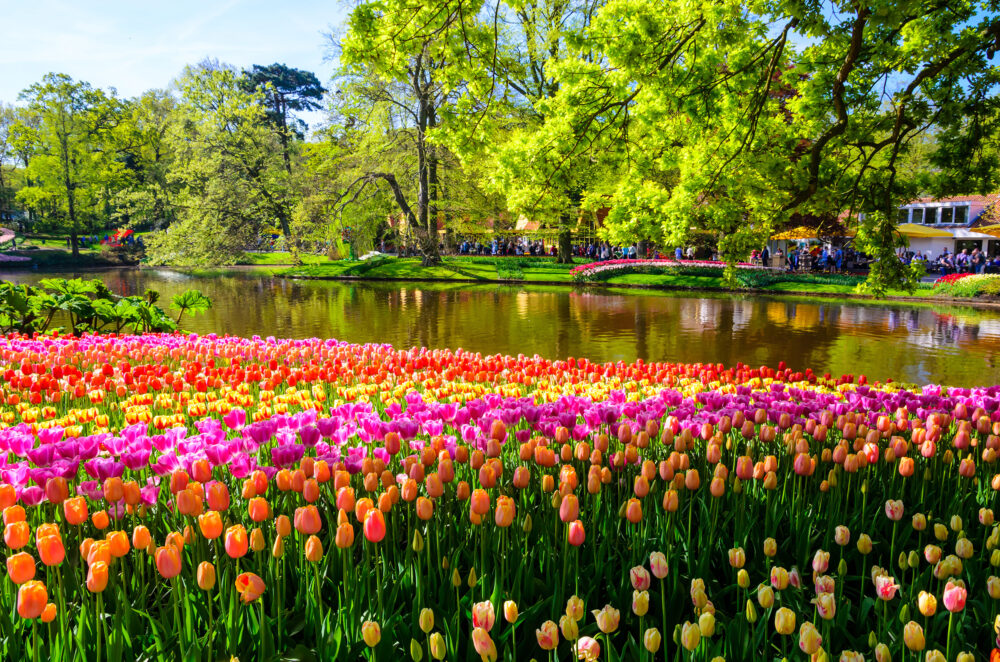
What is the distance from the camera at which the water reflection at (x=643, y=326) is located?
44.9 ft

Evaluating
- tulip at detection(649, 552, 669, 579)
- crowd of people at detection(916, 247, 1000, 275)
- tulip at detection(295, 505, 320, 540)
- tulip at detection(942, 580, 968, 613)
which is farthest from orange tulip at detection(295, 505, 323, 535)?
crowd of people at detection(916, 247, 1000, 275)

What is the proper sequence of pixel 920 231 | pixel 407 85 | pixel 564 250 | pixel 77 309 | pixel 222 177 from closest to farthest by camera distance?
pixel 77 309, pixel 407 85, pixel 222 177, pixel 920 231, pixel 564 250

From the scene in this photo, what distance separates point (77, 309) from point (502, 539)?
30.6 feet

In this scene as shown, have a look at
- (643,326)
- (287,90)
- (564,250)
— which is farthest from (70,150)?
(643,326)

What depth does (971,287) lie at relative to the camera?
24.2 metres

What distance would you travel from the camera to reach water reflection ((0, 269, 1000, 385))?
13.7 meters

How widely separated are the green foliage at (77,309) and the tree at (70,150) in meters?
43.9

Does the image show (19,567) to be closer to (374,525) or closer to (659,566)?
(374,525)

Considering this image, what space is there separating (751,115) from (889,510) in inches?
272

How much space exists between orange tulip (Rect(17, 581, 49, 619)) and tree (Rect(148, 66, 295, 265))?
3338 cm

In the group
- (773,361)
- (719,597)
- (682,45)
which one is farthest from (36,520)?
(773,361)

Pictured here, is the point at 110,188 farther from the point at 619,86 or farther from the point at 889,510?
the point at 889,510

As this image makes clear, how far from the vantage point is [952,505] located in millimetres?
3070

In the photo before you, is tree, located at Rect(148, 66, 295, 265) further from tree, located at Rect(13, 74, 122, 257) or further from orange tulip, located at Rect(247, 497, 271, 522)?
orange tulip, located at Rect(247, 497, 271, 522)
